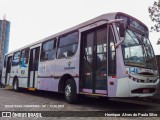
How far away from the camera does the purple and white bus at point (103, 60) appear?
281 inches

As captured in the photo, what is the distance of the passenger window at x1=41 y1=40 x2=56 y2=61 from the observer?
11057 millimetres

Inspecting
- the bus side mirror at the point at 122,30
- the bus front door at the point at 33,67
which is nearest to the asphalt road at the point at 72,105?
the bus side mirror at the point at 122,30

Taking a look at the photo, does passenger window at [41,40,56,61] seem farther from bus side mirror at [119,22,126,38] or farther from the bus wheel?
bus side mirror at [119,22,126,38]

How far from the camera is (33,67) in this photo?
13.3 metres

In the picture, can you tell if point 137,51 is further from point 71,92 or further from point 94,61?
point 71,92

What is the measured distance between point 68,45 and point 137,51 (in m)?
3.21

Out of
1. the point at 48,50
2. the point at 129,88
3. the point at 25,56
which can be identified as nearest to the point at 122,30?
the point at 129,88

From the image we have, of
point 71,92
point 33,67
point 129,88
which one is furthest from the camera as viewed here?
point 33,67

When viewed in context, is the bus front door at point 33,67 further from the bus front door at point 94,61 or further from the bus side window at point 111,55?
the bus side window at point 111,55

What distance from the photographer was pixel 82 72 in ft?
28.9

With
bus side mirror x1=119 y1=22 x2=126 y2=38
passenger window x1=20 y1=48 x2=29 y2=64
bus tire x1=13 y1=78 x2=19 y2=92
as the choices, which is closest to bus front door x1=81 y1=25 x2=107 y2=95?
bus side mirror x1=119 y1=22 x2=126 y2=38

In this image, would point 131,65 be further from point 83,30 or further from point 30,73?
point 30,73

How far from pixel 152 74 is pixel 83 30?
9.97ft

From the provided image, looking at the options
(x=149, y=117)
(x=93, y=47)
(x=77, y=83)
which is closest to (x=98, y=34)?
(x=93, y=47)
